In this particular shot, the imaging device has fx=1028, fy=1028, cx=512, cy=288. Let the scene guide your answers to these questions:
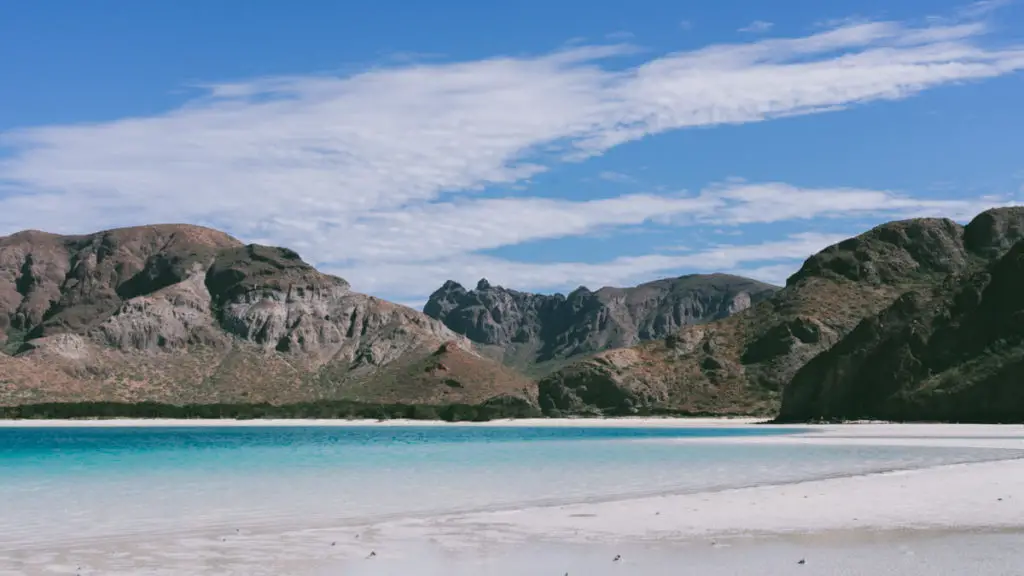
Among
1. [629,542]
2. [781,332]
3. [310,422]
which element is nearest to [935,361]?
[781,332]

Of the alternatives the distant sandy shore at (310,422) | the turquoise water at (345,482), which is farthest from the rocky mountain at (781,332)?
the turquoise water at (345,482)

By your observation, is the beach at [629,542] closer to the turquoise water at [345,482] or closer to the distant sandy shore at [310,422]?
the turquoise water at [345,482]

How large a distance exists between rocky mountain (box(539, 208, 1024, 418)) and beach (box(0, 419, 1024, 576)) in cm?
14230

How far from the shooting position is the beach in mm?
15359

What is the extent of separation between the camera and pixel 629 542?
1788 centimetres

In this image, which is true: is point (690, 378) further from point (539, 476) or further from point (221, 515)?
point (221, 515)

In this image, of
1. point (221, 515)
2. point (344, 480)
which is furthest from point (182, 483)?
point (221, 515)

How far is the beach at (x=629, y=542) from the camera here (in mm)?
15359

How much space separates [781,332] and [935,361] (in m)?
62.8

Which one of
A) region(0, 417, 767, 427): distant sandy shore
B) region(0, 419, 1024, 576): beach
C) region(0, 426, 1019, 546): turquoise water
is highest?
region(0, 419, 1024, 576): beach

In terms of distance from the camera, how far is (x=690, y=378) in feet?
574

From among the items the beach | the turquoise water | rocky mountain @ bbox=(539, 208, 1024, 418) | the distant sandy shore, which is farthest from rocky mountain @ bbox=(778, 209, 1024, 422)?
the beach

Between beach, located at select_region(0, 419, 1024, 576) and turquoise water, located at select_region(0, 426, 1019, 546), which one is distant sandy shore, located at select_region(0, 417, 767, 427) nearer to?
turquoise water, located at select_region(0, 426, 1019, 546)

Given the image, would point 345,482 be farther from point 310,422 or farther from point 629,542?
point 310,422
